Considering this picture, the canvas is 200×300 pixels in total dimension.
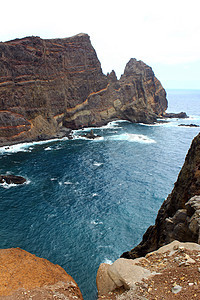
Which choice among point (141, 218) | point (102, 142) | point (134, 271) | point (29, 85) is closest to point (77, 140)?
point (102, 142)

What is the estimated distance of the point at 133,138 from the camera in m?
95.8

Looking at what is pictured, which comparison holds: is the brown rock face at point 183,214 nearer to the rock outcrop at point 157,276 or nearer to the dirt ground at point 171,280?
the rock outcrop at point 157,276

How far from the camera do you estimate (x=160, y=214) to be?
23344 mm

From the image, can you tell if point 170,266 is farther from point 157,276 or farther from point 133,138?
point 133,138

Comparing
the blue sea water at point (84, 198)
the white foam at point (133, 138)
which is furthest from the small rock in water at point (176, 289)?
the white foam at point (133, 138)

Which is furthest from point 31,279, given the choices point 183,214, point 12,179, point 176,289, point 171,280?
point 12,179

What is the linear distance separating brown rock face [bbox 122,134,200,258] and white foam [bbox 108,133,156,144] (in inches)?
2699

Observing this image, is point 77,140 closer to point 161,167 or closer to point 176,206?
point 161,167

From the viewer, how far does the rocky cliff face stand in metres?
82.8

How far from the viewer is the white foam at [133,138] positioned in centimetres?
9088

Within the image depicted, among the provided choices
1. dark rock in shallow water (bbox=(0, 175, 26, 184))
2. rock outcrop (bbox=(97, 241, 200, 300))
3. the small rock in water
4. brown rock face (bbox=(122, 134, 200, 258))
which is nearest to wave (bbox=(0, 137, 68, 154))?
dark rock in shallow water (bbox=(0, 175, 26, 184))

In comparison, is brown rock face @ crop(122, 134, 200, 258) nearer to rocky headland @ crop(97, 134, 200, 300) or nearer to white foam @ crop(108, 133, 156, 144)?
rocky headland @ crop(97, 134, 200, 300)

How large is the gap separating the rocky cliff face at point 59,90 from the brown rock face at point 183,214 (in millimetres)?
70668

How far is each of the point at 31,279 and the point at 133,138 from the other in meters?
79.8
